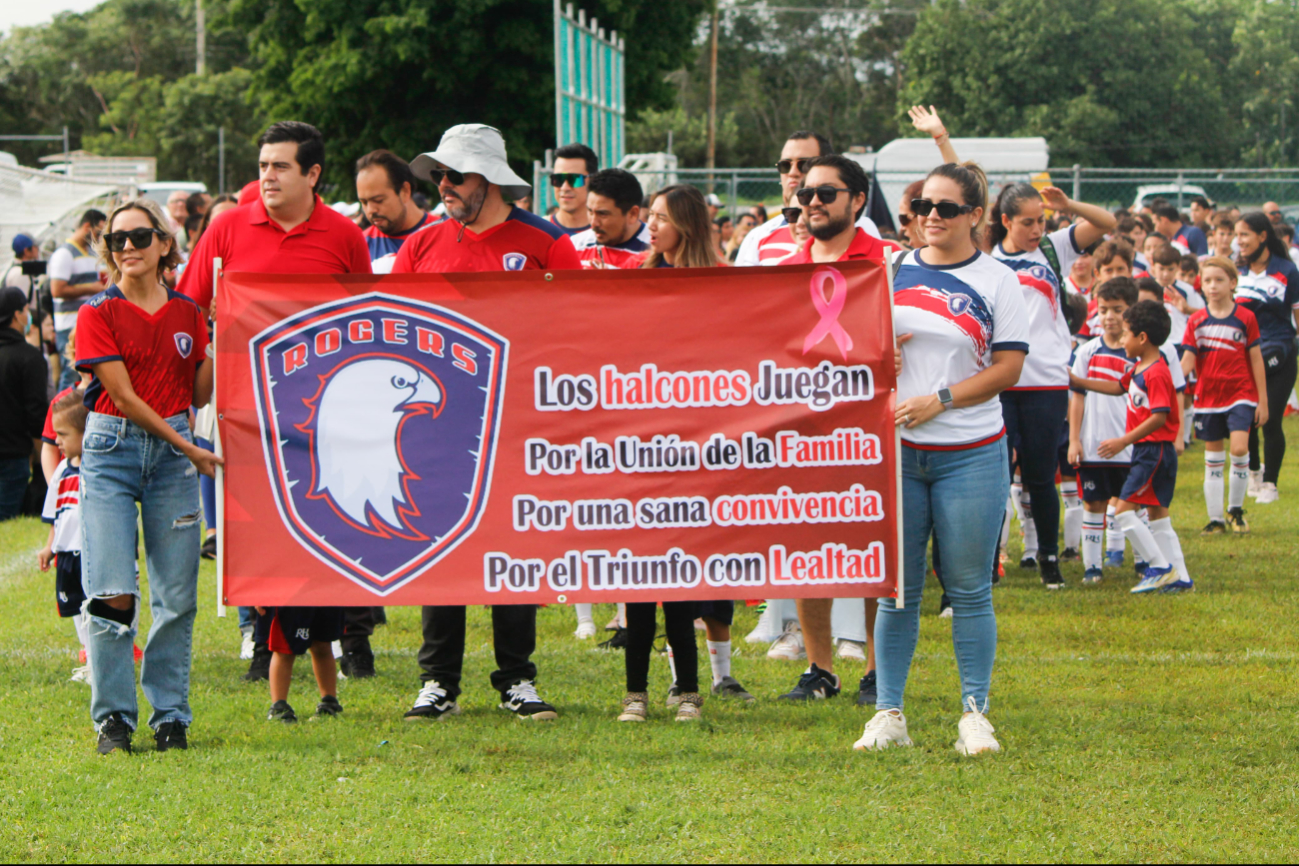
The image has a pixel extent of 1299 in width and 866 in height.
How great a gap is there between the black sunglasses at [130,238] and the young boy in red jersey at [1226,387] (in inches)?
326

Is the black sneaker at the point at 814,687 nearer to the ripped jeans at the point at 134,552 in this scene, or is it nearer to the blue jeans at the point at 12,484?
the ripped jeans at the point at 134,552

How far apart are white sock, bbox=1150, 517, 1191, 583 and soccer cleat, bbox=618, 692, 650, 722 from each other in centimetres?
432

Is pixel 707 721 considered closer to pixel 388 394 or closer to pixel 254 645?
pixel 388 394

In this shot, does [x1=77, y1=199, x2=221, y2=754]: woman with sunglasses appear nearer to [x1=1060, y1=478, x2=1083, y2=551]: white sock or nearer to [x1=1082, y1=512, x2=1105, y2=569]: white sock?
[x1=1082, y1=512, x2=1105, y2=569]: white sock

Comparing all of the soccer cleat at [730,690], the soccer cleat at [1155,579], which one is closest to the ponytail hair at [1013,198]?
the soccer cleat at [1155,579]

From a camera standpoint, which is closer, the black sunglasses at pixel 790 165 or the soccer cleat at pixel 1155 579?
the black sunglasses at pixel 790 165

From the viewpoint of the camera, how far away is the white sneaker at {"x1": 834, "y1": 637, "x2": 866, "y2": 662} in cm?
698

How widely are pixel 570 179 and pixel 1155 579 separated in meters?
4.36

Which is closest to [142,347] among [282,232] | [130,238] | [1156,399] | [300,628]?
[130,238]

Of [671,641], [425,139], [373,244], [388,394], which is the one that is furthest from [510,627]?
[425,139]

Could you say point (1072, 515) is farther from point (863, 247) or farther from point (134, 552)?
point (134, 552)

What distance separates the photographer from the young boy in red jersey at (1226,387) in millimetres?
10758

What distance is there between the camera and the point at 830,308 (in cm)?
519

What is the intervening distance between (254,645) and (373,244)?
213 centimetres
